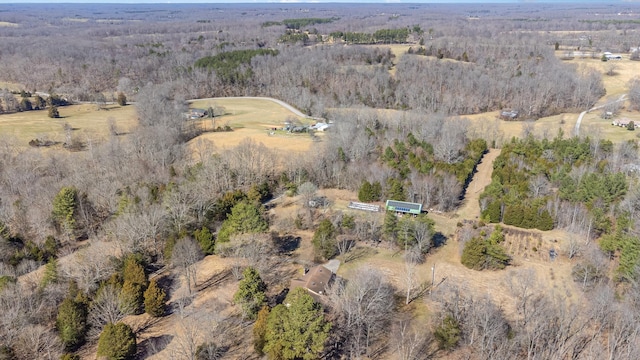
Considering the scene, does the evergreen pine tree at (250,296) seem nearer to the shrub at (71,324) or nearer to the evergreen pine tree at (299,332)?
the evergreen pine tree at (299,332)

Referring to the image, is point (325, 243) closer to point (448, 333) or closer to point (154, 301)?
point (448, 333)

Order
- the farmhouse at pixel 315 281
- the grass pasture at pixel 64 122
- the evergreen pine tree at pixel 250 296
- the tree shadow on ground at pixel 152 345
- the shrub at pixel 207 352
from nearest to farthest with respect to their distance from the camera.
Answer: the shrub at pixel 207 352, the tree shadow on ground at pixel 152 345, the evergreen pine tree at pixel 250 296, the farmhouse at pixel 315 281, the grass pasture at pixel 64 122

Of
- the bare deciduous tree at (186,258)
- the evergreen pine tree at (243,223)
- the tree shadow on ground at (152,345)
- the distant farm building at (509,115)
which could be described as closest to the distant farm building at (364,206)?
the evergreen pine tree at (243,223)

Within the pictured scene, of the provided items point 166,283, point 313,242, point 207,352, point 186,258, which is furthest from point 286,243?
point 207,352

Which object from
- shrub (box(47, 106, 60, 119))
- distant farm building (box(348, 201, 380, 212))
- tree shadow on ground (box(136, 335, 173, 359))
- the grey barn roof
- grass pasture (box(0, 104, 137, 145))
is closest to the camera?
tree shadow on ground (box(136, 335, 173, 359))

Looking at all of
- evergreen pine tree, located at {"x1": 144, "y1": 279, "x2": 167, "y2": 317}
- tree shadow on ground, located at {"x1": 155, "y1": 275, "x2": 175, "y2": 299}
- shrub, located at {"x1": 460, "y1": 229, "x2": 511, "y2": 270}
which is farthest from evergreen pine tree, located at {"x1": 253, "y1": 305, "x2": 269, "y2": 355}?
shrub, located at {"x1": 460, "y1": 229, "x2": 511, "y2": 270}

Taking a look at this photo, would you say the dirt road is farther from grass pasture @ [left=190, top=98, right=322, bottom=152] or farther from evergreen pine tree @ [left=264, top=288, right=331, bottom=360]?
evergreen pine tree @ [left=264, top=288, right=331, bottom=360]

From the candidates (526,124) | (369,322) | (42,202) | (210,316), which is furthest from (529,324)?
(526,124)
